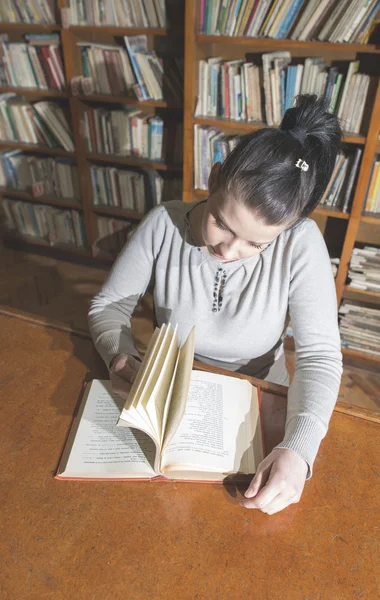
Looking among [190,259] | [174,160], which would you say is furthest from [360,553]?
[174,160]

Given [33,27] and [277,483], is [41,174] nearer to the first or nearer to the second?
[33,27]

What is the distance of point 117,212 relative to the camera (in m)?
2.61

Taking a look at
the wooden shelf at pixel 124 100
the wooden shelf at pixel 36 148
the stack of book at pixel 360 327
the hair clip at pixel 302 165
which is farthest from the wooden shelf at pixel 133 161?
the hair clip at pixel 302 165

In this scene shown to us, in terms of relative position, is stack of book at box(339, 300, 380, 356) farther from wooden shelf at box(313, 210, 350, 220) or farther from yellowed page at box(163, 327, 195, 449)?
yellowed page at box(163, 327, 195, 449)

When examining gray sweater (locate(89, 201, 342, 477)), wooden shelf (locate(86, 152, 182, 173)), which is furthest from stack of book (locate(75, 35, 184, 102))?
gray sweater (locate(89, 201, 342, 477))

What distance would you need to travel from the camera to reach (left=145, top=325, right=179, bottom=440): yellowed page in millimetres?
638

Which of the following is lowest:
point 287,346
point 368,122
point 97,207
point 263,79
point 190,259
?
point 287,346

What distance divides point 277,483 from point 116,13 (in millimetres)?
2295

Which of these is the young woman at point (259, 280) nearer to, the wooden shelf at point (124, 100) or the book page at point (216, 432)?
the book page at point (216, 432)

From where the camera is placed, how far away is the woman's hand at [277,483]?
641 millimetres

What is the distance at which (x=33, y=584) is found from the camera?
1.84ft

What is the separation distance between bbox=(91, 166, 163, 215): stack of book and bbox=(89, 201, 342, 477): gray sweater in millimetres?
1461

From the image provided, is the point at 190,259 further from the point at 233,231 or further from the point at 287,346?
the point at 287,346

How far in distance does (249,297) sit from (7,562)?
70 centimetres
